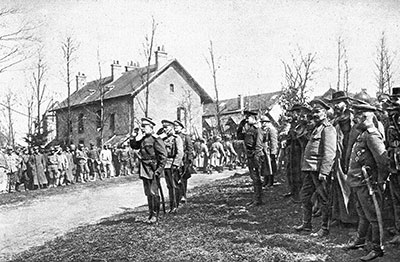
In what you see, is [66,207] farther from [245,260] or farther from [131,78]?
[131,78]

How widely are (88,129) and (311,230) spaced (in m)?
38.6

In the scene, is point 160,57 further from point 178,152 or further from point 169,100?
point 178,152

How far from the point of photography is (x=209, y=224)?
8.02 metres

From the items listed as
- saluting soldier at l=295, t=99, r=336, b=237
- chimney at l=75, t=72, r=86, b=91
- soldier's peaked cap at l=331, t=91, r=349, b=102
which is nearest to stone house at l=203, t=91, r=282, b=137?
chimney at l=75, t=72, r=86, b=91

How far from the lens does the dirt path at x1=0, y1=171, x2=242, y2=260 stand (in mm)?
9141

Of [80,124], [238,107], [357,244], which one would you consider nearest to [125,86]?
[80,124]

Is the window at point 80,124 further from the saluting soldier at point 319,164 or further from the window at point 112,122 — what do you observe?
the saluting soldier at point 319,164

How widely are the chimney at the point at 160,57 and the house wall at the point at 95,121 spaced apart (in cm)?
397

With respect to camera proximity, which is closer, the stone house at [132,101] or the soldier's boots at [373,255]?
the soldier's boots at [373,255]

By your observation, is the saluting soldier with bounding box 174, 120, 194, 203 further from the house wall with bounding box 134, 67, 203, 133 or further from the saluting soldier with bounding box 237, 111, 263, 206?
the house wall with bounding box 134, 67, 203, 133

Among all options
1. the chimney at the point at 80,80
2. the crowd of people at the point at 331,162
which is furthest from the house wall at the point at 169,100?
the crowd of people at the point at 331,162

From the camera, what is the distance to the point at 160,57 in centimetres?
3856

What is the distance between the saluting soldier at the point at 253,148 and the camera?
9090 mm

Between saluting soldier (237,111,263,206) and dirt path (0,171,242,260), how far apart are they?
4023 millimetres
